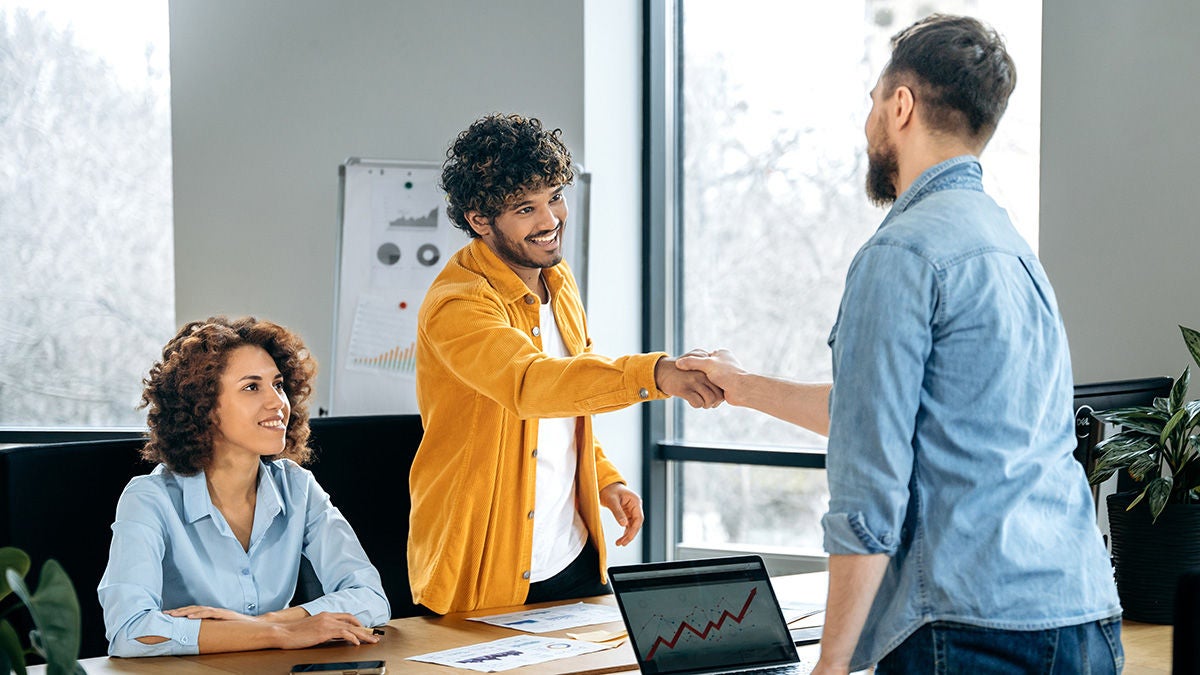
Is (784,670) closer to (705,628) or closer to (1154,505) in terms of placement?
(705,628)

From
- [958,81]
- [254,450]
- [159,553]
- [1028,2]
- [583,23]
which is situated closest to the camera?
[958,81]

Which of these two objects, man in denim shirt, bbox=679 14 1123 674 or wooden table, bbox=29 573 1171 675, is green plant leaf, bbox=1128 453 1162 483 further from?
man in denim shirt, bbox=679 14 1123 674

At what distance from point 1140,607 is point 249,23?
3410 millimetres

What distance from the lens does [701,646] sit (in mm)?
1875

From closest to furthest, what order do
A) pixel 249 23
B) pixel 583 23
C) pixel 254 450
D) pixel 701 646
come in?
1. pixel 701 646
2. pixel 254 450
3. pixel 583 23
4. pixel 249 23

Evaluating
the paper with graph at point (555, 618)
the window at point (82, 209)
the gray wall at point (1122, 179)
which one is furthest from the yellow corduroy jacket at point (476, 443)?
the window at point (82, 209)

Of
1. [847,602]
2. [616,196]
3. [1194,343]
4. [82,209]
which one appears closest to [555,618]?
[847,602]

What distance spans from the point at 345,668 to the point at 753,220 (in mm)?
2708

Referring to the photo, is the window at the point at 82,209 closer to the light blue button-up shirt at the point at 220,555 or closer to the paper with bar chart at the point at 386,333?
the paper with bar chart at the point at 386,333

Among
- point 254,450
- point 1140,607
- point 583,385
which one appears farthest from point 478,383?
point 1140,607

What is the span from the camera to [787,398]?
2.38 metres

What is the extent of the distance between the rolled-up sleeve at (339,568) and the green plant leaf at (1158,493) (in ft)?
4.69

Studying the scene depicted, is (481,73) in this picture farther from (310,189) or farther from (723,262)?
(723,262)

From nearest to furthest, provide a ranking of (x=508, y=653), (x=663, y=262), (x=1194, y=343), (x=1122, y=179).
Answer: (x=508, y=653) → (x=1194, y=343) → (x=1122, y=179) → (x=663, y=262)
